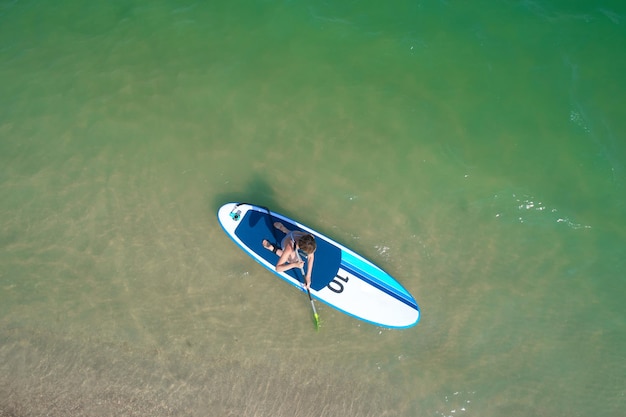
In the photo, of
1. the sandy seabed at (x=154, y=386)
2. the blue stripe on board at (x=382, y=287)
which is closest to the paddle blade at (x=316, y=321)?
the sandy seabed at (x=154, y=386)

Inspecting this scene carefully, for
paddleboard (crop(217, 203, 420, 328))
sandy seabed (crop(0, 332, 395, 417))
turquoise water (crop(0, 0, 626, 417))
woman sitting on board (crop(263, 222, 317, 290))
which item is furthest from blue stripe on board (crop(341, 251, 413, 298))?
sandy seabed (crop(0, 332, 395, 417))

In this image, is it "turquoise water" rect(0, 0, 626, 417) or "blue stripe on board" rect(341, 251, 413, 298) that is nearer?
"turquoise water" rect(0, 0, 626, 417)

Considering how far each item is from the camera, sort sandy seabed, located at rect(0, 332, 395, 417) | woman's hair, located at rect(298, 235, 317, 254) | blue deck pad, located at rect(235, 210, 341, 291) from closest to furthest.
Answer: woman's hair, located at rect(298, 235, 317, 254) < sandy seabed, located at rect(0, 332, 395, 417) < blue deck pad, located at rect(235, 210, 341, 291)

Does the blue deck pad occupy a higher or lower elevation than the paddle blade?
higher

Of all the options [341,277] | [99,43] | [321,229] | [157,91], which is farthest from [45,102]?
[341,277]

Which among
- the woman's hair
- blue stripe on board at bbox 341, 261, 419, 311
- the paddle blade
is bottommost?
the paddle blade

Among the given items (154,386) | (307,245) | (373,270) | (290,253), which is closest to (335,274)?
(373,270)

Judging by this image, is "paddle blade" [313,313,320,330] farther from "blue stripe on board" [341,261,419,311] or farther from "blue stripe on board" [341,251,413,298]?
"blue stripe on board" [341,251,413,298]

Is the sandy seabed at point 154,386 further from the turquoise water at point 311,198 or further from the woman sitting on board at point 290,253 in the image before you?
the woman sitting on board at point 290,253

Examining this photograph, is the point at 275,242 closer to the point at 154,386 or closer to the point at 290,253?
the point at 290,253
